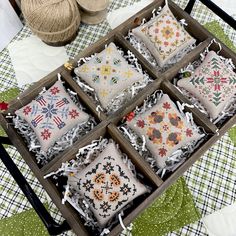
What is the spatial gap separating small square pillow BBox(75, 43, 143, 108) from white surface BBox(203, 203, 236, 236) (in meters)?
0.78

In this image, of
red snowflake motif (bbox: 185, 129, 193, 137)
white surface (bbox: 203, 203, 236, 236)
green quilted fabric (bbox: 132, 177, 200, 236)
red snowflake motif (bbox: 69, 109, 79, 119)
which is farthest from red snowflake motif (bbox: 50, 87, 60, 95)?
white surface (bbox: 203, 203, 236, 236)

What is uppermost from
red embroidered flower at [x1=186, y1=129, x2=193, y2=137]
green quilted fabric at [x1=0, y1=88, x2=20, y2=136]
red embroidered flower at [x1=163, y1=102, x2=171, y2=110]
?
green quilted fabric at [x1=0, y1=88, x2=20, y2=136]

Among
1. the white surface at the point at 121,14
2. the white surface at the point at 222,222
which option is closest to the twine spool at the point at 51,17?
the white surface at the point at 121,14

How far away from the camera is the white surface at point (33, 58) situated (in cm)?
213

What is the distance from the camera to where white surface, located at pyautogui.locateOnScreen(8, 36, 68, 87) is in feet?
7.00

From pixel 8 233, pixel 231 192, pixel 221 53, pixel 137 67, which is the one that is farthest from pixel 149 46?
pixel 8 233

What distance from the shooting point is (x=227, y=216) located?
1786 millimetres

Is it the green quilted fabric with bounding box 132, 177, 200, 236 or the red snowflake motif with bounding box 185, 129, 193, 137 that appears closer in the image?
the red snowflake motif with bounding box 185, 129, 193, 137

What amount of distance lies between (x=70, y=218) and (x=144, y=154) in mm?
425

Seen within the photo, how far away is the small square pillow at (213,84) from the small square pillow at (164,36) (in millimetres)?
152

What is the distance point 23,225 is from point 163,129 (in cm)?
86

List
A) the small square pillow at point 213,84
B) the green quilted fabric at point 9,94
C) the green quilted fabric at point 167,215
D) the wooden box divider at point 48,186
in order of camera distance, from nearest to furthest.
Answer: the wooden box divider at point 48,186
the small square pillow at point 213,84
the green quilted fabric at point 167,215
the green quilted fabric at point 9,94

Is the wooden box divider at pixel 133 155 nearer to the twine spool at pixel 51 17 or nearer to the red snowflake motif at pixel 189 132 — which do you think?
the red snowflake motif at pixel 189 132

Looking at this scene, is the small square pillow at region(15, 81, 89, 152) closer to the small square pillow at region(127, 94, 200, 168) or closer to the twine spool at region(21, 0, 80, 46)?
the small square pillow at region(127, 94, 200, 168)
